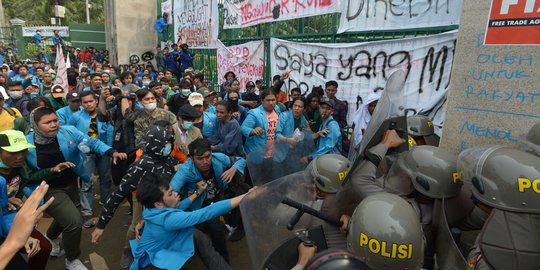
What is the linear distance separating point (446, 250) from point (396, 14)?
368cm

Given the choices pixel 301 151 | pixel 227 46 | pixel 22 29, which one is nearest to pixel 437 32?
pixel 301 151

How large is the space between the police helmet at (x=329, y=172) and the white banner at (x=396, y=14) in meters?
2.99

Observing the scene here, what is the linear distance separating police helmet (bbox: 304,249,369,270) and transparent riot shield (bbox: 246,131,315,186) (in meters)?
0.91

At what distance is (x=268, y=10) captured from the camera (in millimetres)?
7359

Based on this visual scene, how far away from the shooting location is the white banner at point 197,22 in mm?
10195

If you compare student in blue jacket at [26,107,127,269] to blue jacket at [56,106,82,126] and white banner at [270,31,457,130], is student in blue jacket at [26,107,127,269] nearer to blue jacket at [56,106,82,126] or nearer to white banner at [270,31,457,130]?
blue jacket at [56,106,82,126]

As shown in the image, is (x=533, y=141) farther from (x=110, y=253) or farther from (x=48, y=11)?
(x=48, y=11)

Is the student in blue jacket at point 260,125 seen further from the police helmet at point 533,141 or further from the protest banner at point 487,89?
the police helmet at point 533,141

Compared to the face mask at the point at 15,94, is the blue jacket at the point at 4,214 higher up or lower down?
lower down

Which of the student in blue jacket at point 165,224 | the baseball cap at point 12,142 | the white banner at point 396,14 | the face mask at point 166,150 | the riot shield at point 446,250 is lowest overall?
the student in blue jacket at point 165,224

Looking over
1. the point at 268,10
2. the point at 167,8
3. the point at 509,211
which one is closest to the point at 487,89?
the point at 509,211

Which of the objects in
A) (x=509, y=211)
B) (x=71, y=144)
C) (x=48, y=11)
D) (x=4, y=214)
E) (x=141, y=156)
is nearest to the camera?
(x=509, y=211)

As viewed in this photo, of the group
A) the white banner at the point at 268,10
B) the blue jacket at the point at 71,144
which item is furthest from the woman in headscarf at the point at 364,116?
the blue jacket at the point at 71,144

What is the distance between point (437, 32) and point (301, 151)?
2.97 meters
